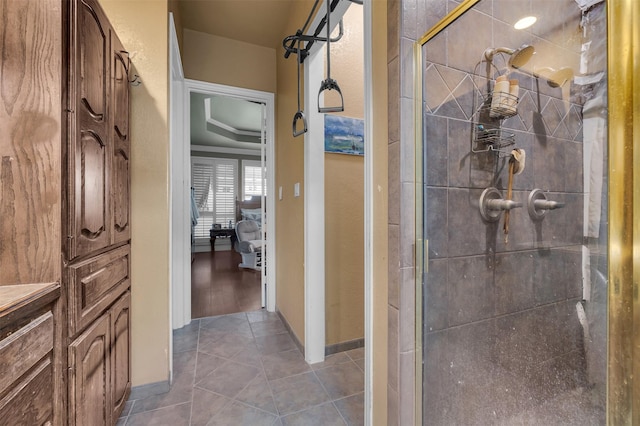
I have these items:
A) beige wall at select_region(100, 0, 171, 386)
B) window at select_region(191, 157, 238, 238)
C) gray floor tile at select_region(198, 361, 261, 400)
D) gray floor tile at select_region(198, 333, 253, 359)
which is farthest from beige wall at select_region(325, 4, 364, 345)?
window at select_region(191, 157, 238, 238)

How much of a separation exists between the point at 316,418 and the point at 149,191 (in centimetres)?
158

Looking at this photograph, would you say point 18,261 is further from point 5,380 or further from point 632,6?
point 632,6

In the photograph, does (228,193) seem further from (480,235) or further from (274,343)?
(480,235)

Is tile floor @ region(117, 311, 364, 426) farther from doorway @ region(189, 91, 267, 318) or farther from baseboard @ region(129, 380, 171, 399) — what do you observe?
doorway @ region(189, 91, 267, 318)

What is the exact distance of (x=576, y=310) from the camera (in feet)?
3.10

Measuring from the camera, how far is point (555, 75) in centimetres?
110

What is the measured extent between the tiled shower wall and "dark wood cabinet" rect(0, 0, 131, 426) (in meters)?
1.08

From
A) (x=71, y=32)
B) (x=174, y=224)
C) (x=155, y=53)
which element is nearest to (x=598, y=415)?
(x=71, y=32)

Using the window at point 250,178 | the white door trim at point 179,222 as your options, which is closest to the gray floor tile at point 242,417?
the white door trim at point 179,222

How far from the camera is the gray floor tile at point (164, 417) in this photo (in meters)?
1.33

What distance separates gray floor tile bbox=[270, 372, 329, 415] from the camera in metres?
1.46

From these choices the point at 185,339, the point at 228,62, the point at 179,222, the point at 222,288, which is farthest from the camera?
the point at 222,288

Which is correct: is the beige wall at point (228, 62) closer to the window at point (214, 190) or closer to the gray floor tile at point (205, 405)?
the gray floor tile at point (205, 405)

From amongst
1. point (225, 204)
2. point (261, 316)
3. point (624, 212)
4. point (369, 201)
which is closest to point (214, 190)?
point (225, 204)
